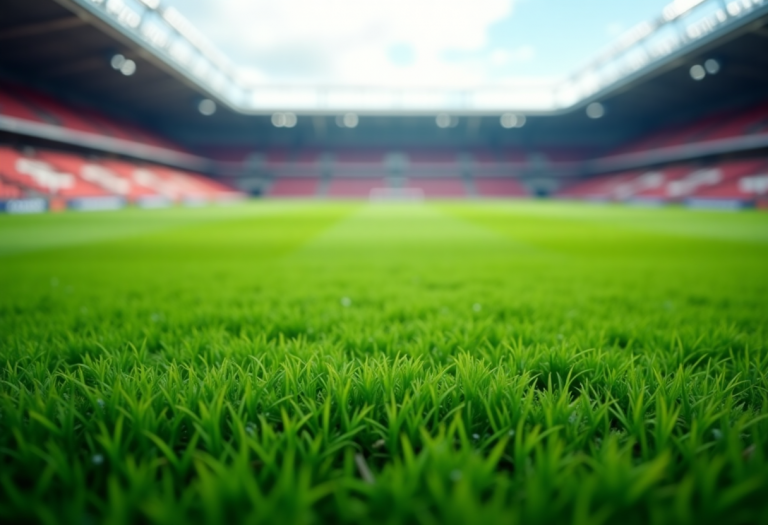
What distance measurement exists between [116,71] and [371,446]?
36911mm

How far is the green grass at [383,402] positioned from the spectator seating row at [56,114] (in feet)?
88.9

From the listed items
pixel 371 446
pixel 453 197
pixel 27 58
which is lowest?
pixel 371 446

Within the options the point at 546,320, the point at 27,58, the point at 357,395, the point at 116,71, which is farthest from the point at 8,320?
the point at 116,71

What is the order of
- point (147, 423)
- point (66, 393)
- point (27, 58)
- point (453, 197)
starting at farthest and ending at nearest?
point (453, 197) < point (27, 58) < point (66, 393) < point (147, 423)

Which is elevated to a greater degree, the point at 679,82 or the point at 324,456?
the point at 679,82

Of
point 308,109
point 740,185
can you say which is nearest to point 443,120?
point 308,109

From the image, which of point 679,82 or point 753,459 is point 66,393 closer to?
point 753,459

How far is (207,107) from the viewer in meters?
42.2

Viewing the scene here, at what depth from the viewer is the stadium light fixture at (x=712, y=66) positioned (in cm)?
2644

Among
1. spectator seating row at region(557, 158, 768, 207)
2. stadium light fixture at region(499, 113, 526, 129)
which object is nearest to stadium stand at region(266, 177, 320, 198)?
stadium light fixture at region(499, 113, 526, 129)

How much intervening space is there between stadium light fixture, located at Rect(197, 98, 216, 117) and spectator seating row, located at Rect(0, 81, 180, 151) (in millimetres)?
6888

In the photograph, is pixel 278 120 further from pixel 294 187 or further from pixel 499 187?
pixel 499 187

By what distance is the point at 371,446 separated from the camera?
3.58 ft

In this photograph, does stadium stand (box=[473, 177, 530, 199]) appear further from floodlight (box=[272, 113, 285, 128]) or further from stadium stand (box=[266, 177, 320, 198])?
floodlight (box=[272, 113, 285, 128])
